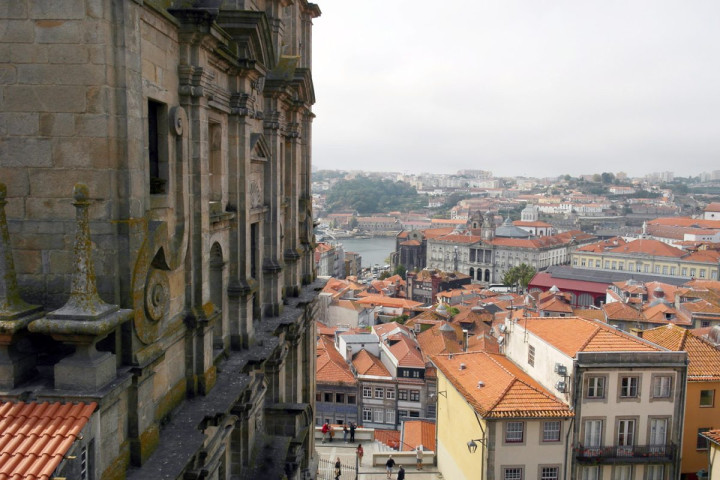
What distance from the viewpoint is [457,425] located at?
939 inches

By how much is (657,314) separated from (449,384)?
33.2 metres

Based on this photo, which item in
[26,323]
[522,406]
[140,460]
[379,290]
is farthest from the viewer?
[379,290]

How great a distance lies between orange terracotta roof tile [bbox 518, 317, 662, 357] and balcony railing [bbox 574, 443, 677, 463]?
349cm

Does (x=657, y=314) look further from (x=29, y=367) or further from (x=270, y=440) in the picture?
(x=29, y=367)

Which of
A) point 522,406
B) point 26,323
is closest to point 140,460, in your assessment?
point 26,323

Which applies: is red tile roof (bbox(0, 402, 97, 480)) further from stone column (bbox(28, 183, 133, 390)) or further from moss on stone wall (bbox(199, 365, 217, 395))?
moss on stone wall (bbox(199, 365, 217, 395))

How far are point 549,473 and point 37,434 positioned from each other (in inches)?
777

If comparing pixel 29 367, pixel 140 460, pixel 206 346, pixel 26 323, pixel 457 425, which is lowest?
pixel 457 425

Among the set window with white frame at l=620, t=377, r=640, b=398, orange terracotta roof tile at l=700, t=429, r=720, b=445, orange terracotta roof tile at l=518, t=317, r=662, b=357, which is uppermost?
orange terracotta roof tile at l=518, t=317, r=662, b=357

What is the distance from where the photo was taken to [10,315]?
22.4ft

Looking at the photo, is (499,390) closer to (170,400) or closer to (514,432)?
(514,432)

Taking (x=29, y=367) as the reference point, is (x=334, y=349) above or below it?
below

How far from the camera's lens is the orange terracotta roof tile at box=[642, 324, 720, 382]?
2395 centimetres

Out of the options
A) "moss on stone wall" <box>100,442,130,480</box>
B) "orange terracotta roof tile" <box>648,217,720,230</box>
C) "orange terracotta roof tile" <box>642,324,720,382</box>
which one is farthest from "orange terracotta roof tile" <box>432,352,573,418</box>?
"orange terracotta roof tile" <box>648,217,720,230</box>
